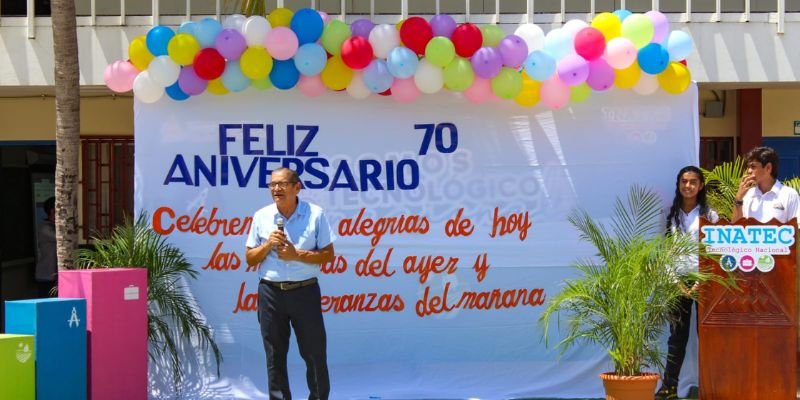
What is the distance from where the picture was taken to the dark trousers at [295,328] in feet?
21.9

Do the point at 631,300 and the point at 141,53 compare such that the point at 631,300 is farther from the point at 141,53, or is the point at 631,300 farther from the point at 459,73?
the point at 141,53

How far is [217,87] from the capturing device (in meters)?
8.00

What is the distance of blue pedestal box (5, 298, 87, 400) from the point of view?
652 cm

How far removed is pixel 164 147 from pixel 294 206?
1.80 metres

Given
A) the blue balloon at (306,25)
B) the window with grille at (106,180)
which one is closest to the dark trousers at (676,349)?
the blue balloon at (306,25)

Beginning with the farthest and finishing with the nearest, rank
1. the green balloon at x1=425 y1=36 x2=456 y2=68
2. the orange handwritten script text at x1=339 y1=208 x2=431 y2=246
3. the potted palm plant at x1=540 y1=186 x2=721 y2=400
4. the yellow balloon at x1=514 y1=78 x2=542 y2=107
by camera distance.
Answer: the orange handwritten script text at x1=339 y1=208 x2=431 y2=246 → the yellow balloon at x1=514 y1=78 x2=542 y2=107 → the green balloon at x1=425 y1=36 x2=456 y2=68 → the potted palm plant at x1=540 y1=186 x2=721 y2=400

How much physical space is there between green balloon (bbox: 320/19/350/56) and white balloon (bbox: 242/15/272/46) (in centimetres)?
43

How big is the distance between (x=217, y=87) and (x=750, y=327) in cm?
438

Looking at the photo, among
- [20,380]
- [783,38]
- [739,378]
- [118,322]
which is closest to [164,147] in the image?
[118,322]

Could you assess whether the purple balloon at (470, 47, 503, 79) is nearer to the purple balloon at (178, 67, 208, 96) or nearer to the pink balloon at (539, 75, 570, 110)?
the pink balloon at (539, 75, 570, 110)

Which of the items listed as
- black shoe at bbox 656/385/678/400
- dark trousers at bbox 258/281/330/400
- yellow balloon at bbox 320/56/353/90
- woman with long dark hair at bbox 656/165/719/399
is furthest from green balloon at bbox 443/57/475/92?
black shoe at bbox 656/385/678/400

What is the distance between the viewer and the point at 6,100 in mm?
11055

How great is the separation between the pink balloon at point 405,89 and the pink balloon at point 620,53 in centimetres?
151

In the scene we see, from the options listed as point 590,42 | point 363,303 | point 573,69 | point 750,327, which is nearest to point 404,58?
point 573,69
